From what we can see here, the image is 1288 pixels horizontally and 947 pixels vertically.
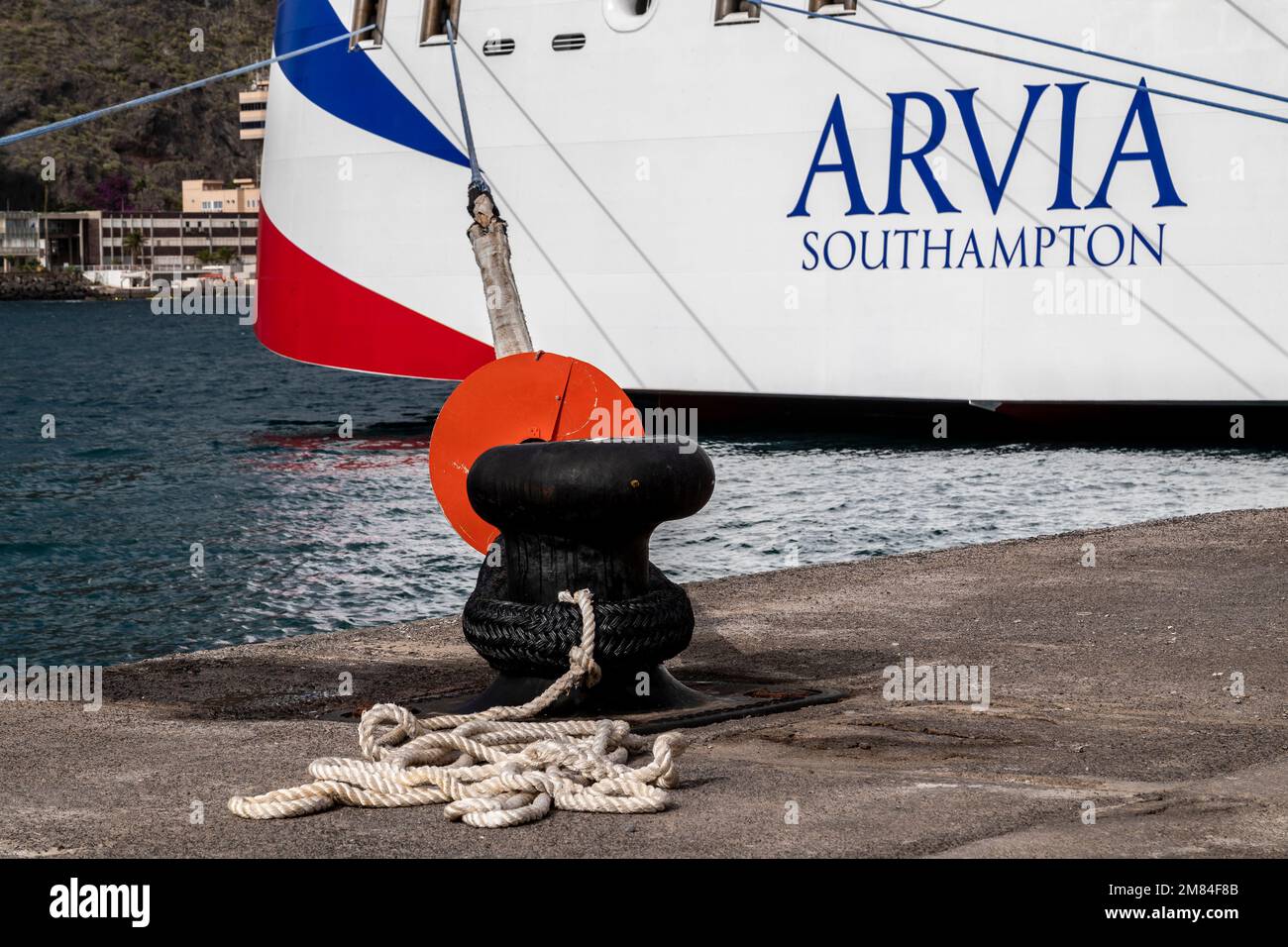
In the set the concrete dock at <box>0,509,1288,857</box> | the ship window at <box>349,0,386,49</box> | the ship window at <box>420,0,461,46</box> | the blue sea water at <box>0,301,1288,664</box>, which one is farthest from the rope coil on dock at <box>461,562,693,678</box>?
the ship window at <box>349,0,386,49</box>

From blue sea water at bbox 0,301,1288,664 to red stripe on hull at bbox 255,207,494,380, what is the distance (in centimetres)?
146

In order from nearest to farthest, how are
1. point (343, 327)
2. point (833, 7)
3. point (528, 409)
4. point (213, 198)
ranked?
point (528, 409) < point (833, 7) < point (343, 327) < point (213, 198)

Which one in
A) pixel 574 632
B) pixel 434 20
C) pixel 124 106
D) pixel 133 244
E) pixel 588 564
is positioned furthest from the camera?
pixel 133 244

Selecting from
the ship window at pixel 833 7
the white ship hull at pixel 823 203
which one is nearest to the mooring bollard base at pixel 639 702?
the white ship hull at pixel 823 203

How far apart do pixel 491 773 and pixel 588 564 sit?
1.25m

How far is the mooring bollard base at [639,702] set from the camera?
5.71 meters

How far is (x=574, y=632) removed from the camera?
563 centimetres

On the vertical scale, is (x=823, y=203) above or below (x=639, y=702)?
above

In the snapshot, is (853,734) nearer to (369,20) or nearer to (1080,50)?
(1080,50)

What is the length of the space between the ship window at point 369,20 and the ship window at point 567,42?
275cm

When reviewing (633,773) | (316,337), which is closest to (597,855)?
(633,773)

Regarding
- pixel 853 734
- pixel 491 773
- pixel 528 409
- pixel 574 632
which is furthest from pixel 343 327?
pixel 491 773

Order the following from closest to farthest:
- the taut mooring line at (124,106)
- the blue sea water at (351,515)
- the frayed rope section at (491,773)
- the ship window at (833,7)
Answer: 1. the frayed rope section at (491,773)
2. the taut mooring line at (124,106)
3. the blue sea water at (351,515)
4. the ship window at (833,7)

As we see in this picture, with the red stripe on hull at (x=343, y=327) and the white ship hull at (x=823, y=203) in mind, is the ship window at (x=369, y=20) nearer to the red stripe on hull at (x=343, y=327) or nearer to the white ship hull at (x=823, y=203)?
the white ship hull at (x=823, y=203)
